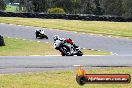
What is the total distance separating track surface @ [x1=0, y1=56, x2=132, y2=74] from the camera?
13.7m

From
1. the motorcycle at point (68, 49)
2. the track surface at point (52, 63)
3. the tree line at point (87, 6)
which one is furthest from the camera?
the tree line at point (87, 6)

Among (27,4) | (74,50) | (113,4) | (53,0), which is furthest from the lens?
(27,4)

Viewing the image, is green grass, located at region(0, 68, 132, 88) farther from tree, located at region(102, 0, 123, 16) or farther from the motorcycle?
tree, located at region(102, 0, 123, 16)

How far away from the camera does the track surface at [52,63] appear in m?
13.7

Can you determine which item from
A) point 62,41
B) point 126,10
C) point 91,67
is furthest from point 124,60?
point 126,10

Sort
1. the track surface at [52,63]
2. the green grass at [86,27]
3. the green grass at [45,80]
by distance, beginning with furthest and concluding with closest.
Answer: the green grass at [86,27] → the track surface at [52,63] → the green grass at [45,80]

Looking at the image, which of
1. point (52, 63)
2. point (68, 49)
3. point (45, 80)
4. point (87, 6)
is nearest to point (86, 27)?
point (68, 49)

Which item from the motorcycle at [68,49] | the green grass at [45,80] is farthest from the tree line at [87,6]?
the green grass at [45,80]

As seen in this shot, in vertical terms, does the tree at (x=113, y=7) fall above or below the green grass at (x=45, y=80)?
below

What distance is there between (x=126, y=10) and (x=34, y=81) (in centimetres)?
6577

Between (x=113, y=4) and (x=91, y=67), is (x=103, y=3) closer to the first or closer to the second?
(x=113, y=4)

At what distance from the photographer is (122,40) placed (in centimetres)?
2962

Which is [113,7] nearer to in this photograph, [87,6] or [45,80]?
[87,6]

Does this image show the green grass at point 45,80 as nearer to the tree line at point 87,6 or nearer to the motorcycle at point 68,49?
the motorcycle at point 68,49
